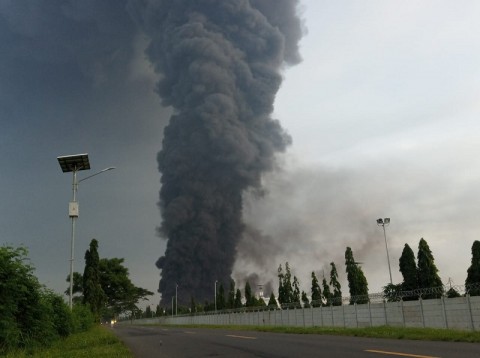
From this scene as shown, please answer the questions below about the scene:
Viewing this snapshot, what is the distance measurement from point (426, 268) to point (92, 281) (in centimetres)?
4258

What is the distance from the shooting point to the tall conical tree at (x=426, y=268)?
51.2 m

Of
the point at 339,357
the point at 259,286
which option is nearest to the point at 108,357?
the point at 339,357

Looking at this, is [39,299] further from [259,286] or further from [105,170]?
[259,286]

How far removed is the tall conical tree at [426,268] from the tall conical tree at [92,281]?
136 ft

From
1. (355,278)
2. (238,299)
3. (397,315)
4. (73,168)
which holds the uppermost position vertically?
(73,168)

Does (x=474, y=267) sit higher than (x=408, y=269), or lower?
lower

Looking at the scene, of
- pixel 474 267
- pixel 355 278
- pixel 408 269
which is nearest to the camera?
pixel 474 267

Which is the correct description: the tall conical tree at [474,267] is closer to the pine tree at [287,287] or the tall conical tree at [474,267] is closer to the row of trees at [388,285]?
the row of trees at [388,285]

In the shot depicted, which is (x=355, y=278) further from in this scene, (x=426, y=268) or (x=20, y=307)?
(x=20, y=307)

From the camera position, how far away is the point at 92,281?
198 feet

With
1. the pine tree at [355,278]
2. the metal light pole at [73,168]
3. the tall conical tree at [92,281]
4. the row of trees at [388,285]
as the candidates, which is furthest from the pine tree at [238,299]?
the metal light pole at [73,168]

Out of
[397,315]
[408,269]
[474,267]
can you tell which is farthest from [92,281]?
[474,267]

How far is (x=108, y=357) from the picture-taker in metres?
13.5

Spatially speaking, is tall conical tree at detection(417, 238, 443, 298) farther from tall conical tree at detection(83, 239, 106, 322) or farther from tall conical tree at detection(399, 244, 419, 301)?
tall conical tree at detection(83, 239, 106, 322)
